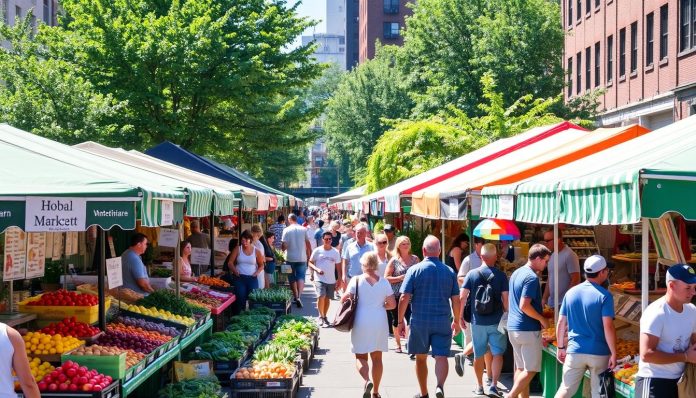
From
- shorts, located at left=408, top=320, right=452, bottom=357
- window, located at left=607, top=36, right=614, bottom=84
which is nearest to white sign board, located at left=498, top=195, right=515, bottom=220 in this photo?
shorts, located at left=408, top=320, right=452, bottom=357

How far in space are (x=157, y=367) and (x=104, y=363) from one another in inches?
61.9

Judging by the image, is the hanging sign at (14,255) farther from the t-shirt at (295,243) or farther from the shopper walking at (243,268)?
the t-shirt at (295,243)

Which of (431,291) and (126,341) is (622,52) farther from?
(126,341)

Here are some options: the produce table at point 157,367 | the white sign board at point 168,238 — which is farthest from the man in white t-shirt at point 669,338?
the white sign board at point 168,238

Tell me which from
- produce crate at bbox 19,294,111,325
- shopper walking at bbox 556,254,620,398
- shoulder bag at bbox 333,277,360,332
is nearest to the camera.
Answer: shopper walking at bbox 556,254,620,398

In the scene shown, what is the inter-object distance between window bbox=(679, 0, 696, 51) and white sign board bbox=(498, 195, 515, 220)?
928 inches

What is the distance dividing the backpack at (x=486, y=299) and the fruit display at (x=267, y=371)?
2.35 metres

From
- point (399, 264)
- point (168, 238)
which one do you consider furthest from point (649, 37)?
point (168, 238)

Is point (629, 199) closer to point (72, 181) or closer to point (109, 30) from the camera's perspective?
point (72, 181)

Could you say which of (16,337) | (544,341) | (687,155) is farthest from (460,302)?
(16,337)

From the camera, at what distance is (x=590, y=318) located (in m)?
8.09

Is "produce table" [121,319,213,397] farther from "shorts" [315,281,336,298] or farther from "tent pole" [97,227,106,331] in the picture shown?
"shorts" [315,281,336,298]

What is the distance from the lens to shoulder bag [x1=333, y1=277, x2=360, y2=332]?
10336 mm

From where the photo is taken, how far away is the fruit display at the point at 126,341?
9.36 metres
